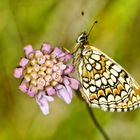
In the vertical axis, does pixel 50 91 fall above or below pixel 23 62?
below

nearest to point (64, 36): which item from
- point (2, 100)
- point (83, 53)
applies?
point (2, 100)

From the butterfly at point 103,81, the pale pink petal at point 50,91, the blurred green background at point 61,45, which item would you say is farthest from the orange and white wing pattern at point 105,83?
the blurred green background at point 61,45

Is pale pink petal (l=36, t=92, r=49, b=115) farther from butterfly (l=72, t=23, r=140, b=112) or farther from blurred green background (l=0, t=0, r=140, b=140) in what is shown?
blurred green background (l=0, t=0, r=140, b=140)

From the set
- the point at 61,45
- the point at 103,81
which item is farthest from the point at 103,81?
the point at 61,45

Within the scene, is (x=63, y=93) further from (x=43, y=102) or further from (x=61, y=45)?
(x=61, y=45)

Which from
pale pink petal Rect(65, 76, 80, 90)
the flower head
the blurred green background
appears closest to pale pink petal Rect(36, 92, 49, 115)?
the flower head

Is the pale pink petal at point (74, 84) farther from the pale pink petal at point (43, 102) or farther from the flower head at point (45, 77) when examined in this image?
the pale pink petal at point (43, 102)
